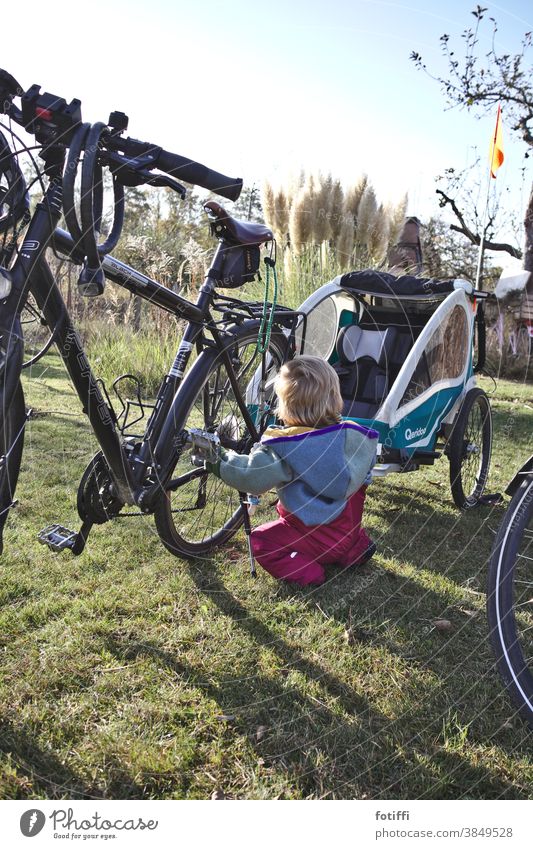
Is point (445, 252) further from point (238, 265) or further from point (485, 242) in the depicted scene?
point (238, 265)

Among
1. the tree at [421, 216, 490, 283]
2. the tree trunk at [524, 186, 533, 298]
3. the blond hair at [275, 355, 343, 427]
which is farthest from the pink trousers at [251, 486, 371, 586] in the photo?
the tree at [421, 216, 490, 283]

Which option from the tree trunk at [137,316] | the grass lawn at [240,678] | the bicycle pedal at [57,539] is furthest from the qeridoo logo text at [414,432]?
the tree trunk at [137,316]

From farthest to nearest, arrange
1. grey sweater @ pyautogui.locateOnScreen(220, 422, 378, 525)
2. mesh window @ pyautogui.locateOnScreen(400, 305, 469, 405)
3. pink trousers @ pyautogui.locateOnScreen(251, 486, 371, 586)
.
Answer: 1. mesh window @ pyautogui.locateOnScreen(400, 305, 469, 405)
2. pink trousers @ pyautogui.locateOnScreen(251, 486, 371, 586)
3. grey sweater @ pyautogui.locateOnScreen(220, 422, 378, 525)

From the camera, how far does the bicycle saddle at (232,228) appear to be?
6.97 ft

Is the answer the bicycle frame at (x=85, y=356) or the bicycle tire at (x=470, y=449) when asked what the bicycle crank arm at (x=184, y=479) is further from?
the bicycle tire at (x=470, y=449)

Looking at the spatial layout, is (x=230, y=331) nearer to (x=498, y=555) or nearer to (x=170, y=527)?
(x=170, y=527)

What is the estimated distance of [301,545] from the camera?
2373mm

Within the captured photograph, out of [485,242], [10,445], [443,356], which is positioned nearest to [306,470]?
[10,445]

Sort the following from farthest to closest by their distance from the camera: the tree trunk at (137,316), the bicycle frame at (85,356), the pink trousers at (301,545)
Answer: the tree trunk at (137,316) → the pink trousers at (301,545) → the bicycle frame at (85,356)

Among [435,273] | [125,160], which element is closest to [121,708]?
[125,160]

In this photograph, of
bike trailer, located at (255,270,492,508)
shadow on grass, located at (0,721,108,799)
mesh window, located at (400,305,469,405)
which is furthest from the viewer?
mesh window, located at (400,305,469,405)
